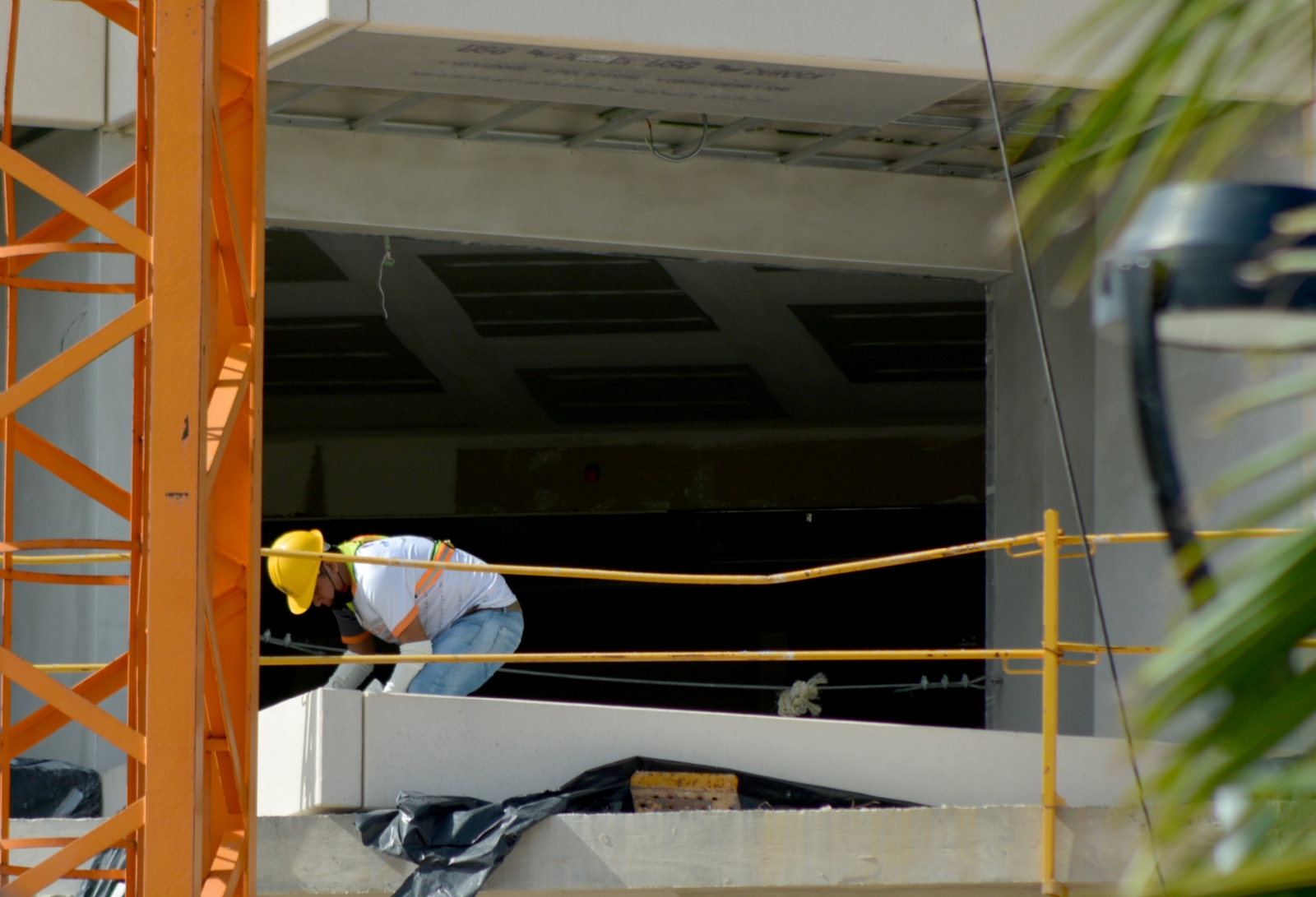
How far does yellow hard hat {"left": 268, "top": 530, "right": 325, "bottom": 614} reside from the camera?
281 inches

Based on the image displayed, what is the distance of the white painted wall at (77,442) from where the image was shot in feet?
30.2

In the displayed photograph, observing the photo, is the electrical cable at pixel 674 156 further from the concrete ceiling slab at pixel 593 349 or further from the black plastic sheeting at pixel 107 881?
the black plastic sheeting at pixel 107 881

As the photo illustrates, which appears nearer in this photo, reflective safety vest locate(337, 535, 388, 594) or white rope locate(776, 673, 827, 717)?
reflective safety vest locate(337, 535, 388, 594)

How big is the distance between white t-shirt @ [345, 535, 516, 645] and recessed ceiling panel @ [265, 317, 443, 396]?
835 cm

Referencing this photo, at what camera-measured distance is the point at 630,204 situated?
10789 mm

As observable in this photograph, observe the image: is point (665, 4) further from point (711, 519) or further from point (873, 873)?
point (711, 519)

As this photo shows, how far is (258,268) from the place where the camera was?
17.2 feet

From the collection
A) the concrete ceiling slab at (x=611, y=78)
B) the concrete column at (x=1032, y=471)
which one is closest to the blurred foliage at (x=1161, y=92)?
the concrete ceiling slab at (x=611, y=78)

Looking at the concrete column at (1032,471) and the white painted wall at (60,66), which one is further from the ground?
the white painted wall at (60,66)

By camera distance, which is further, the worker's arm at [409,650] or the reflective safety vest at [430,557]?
the reflective safety vest at [430,557]

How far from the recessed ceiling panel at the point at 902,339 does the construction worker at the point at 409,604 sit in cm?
791

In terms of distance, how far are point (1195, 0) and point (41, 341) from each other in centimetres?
1007

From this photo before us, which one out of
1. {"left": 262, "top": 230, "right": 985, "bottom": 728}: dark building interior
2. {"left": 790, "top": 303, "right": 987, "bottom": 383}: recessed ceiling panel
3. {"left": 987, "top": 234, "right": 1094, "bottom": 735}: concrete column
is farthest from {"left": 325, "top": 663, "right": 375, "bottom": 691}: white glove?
{"left": 790, "top": 303, "right": 987, "bottom": 383}: recessed ceiling panel

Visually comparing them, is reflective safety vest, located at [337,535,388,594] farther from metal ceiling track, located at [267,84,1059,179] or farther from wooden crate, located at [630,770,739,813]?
metal ceiling track, located at [267,84,1059,179]
